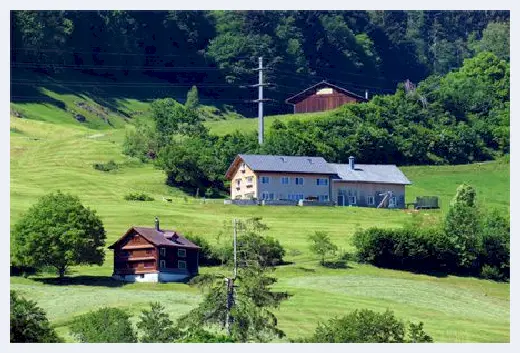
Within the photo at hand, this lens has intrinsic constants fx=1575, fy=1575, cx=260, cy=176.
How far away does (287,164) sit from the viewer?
149375mm

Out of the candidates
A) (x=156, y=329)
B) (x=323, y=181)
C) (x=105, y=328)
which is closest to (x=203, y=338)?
(x=156, y=329)

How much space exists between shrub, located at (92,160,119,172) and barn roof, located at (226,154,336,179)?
1207 centimetres

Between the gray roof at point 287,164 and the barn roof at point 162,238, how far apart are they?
34.2 metres

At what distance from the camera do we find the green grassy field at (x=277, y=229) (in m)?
96.2

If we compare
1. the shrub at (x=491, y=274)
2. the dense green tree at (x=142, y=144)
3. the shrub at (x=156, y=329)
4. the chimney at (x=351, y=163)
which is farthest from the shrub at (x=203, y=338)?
the dense green tree at (x=142, y=144)

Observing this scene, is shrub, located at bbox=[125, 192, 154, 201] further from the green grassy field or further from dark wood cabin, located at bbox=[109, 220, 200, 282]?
dark wood cabin, located at bbox=[109, 220, 200, 282]

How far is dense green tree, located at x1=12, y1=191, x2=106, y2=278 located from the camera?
10419 centimetres

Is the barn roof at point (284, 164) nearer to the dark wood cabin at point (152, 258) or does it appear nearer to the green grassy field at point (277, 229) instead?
the green grassy field at point (277, 229)

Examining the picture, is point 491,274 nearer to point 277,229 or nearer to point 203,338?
point 277,229

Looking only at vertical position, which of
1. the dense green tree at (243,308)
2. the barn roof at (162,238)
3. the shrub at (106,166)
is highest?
the shrub at (106,166)

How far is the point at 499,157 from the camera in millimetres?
177375

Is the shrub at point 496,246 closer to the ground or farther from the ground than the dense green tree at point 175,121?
closer to the ground

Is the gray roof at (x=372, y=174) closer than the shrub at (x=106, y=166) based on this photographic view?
No

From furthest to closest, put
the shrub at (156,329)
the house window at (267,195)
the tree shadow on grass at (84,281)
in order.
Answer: the house window at (267,195) → the tree shadow on grass at (84,281) → the shrub at (156,329)
